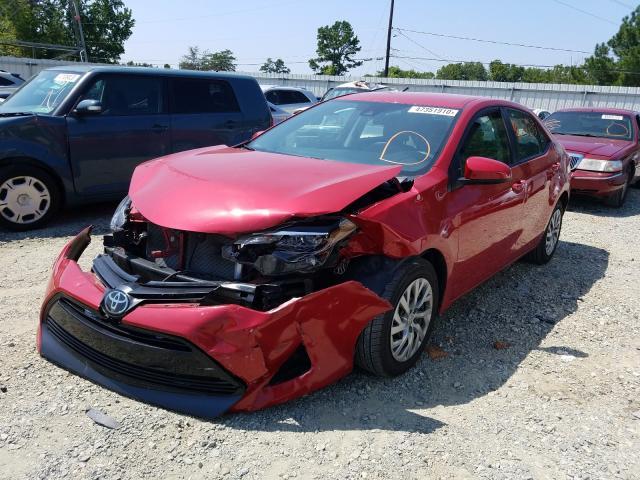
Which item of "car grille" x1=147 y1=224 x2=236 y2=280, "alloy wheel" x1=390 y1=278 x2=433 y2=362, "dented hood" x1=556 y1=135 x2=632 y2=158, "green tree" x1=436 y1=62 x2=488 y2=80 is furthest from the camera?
"green tree" x1=436 y1=62 x2=488 y2=80

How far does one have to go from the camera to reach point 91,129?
6160 millimetres

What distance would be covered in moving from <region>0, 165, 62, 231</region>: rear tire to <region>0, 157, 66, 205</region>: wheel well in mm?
31

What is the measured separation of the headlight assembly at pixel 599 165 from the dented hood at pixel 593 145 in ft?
0.47

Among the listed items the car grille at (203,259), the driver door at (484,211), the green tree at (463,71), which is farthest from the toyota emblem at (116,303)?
the green tree at (463,71)

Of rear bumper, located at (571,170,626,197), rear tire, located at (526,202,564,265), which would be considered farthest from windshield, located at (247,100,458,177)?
rear bumper, located at (571,170,626,197)

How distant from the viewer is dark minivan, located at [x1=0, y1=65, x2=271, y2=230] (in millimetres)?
5879

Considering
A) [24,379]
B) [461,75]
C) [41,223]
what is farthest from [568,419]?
[461,75]

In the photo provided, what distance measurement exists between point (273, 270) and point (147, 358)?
0.73 metres

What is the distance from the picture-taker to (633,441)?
288 centimetres

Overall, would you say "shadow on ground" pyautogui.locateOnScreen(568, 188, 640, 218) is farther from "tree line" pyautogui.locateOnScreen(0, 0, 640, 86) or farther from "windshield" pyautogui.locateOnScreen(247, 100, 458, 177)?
"tree line" pyautogui.locateOnScreen(0, 0, 640, 86)

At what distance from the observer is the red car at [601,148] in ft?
28.3

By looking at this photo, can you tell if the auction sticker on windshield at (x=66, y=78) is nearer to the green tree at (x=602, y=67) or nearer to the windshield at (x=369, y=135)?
the windshield at (x=369, y=135)

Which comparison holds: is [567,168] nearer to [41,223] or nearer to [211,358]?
[211,358]

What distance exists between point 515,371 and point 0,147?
5.40m
